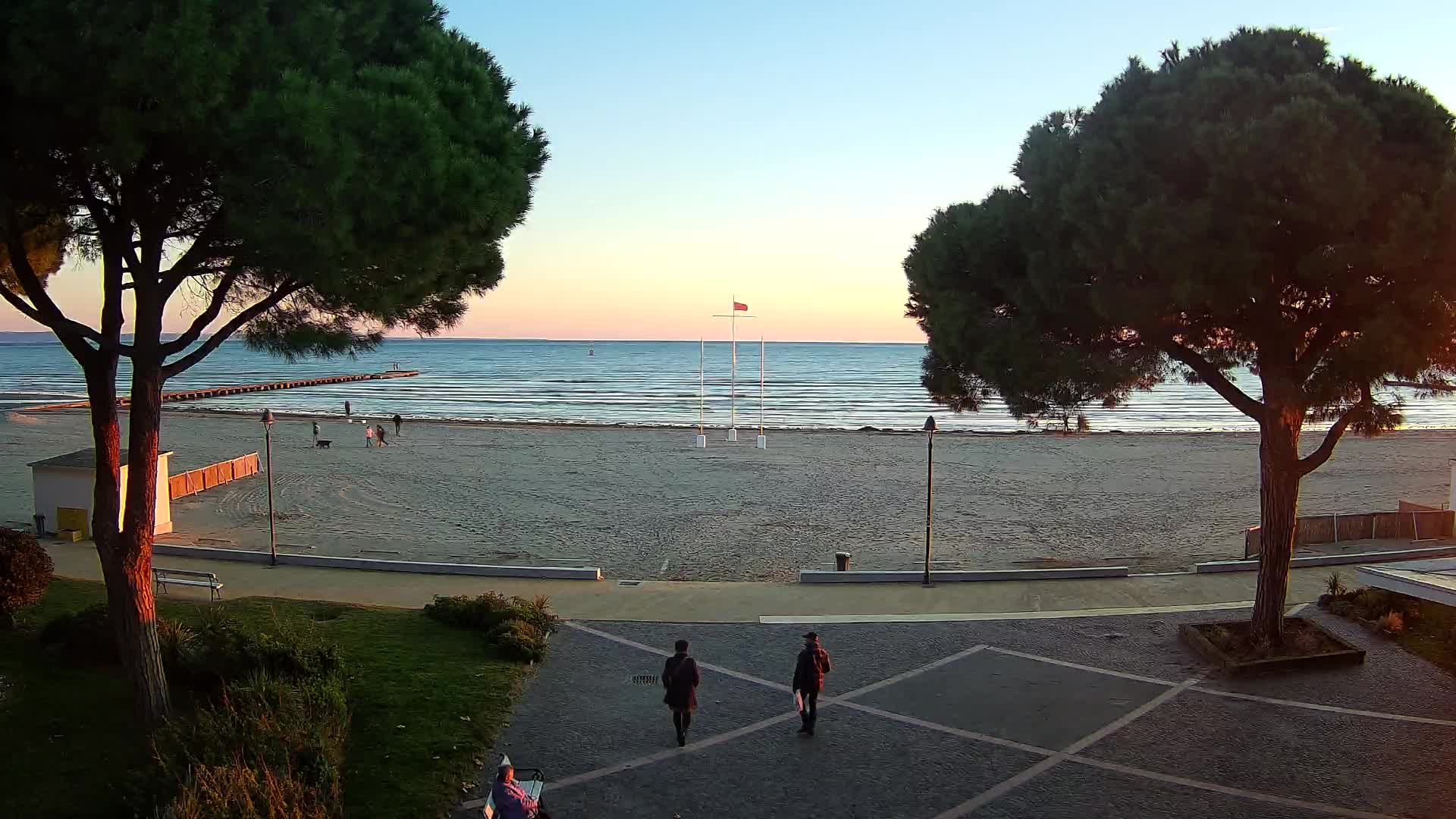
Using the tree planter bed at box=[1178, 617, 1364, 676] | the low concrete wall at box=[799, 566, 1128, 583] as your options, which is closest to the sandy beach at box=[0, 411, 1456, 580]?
the low concrete wall at box=[799, 566, 1128, 583]

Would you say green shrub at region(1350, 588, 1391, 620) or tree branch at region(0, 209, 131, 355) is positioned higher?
tree branch at region(0, 209, 131, 355)

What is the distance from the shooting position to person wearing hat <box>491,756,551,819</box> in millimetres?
7078

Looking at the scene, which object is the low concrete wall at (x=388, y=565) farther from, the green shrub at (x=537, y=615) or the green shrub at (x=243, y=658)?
the green shrub at (x=243, y=658)

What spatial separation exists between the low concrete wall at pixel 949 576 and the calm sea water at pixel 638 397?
2436 centimetres

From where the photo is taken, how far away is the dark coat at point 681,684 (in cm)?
965

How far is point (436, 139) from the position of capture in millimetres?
8102

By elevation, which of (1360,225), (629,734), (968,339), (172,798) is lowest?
(629,734)

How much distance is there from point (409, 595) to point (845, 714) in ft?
28.8

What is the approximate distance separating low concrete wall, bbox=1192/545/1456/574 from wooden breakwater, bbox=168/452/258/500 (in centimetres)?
2636

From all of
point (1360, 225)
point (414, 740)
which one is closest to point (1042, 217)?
point (1360, 225)

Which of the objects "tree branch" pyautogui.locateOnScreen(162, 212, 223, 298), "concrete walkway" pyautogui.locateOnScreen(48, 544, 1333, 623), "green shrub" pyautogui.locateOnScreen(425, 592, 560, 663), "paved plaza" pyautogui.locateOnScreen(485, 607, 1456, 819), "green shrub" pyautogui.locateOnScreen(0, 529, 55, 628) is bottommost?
"paved plaza" pyautogui.locateOnScreen(485, 607, 1456, 819)

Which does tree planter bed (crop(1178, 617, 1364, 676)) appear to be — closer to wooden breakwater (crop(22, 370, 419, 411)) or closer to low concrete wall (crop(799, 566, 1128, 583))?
low concrete wall (crop(799, 566, 1128, 583))

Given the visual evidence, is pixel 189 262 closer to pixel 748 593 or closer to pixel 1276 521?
pixel 748 593

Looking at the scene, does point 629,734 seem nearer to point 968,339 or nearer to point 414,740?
point 414,740
